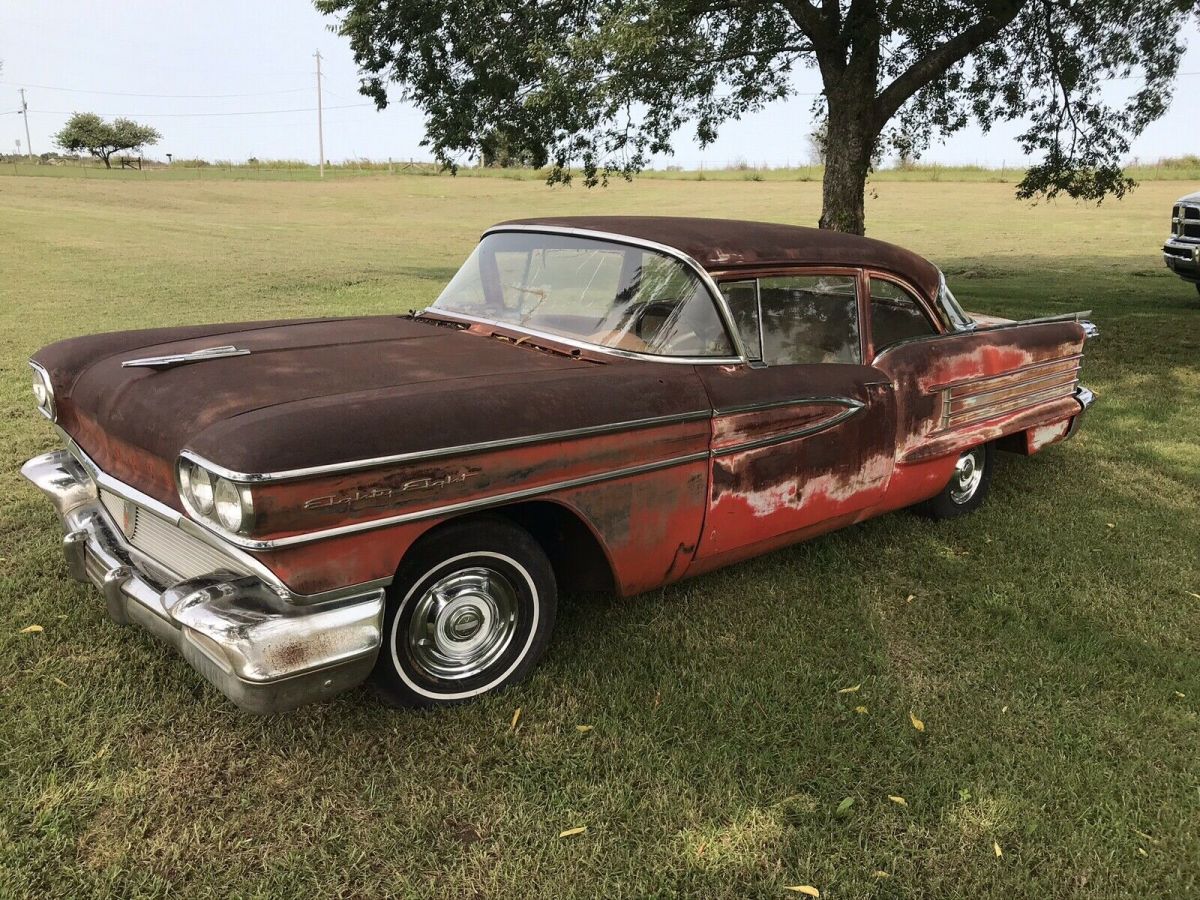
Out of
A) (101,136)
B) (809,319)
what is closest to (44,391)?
(809,319)

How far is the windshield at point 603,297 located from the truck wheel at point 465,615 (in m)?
0.93

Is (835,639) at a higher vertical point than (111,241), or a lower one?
lower

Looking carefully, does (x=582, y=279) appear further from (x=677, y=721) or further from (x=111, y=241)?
(x=111, y=241)

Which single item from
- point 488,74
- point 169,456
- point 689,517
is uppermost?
point 488,74

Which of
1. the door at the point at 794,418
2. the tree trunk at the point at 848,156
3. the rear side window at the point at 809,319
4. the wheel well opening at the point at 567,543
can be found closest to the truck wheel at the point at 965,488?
the door at the point at 794,418

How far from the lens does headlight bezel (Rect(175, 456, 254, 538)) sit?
2160mm

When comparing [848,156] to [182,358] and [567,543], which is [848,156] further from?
[182,358]

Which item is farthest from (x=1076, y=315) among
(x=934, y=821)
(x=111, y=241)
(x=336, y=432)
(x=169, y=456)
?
(x=111, y=241)

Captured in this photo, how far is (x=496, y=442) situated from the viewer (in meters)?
2.49

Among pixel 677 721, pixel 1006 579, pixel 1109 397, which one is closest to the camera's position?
pixel 677 721

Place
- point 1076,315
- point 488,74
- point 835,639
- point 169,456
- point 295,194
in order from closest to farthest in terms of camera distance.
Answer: point 169,456 < point 835,639 < point 1076,315 < point 488,74 < point 295,194

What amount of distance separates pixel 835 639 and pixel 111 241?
19.8m

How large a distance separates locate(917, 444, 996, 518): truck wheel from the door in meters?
0.83

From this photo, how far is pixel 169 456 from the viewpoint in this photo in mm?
2449
